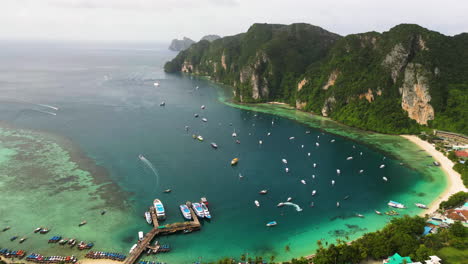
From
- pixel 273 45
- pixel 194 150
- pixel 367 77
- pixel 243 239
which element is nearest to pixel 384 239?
pixel 243 239

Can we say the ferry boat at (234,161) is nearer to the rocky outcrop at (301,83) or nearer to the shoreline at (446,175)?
the shoreline at (446,175)

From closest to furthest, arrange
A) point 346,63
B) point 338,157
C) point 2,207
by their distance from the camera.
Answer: point 2,207
point 338,157
point 346,63

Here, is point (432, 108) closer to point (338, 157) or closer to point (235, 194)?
point (338, 157)

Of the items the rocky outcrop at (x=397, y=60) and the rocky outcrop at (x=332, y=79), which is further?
the rocky outcrop at (x=332, y=79)

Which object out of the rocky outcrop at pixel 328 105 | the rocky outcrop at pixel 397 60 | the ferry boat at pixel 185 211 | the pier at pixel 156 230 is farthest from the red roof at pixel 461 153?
the ferry boat at pixel 185 211

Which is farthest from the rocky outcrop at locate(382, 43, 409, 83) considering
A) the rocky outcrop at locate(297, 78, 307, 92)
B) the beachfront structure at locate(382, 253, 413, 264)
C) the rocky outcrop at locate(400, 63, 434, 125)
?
the beachfront structure at locate(382, 253, 413, 264)
